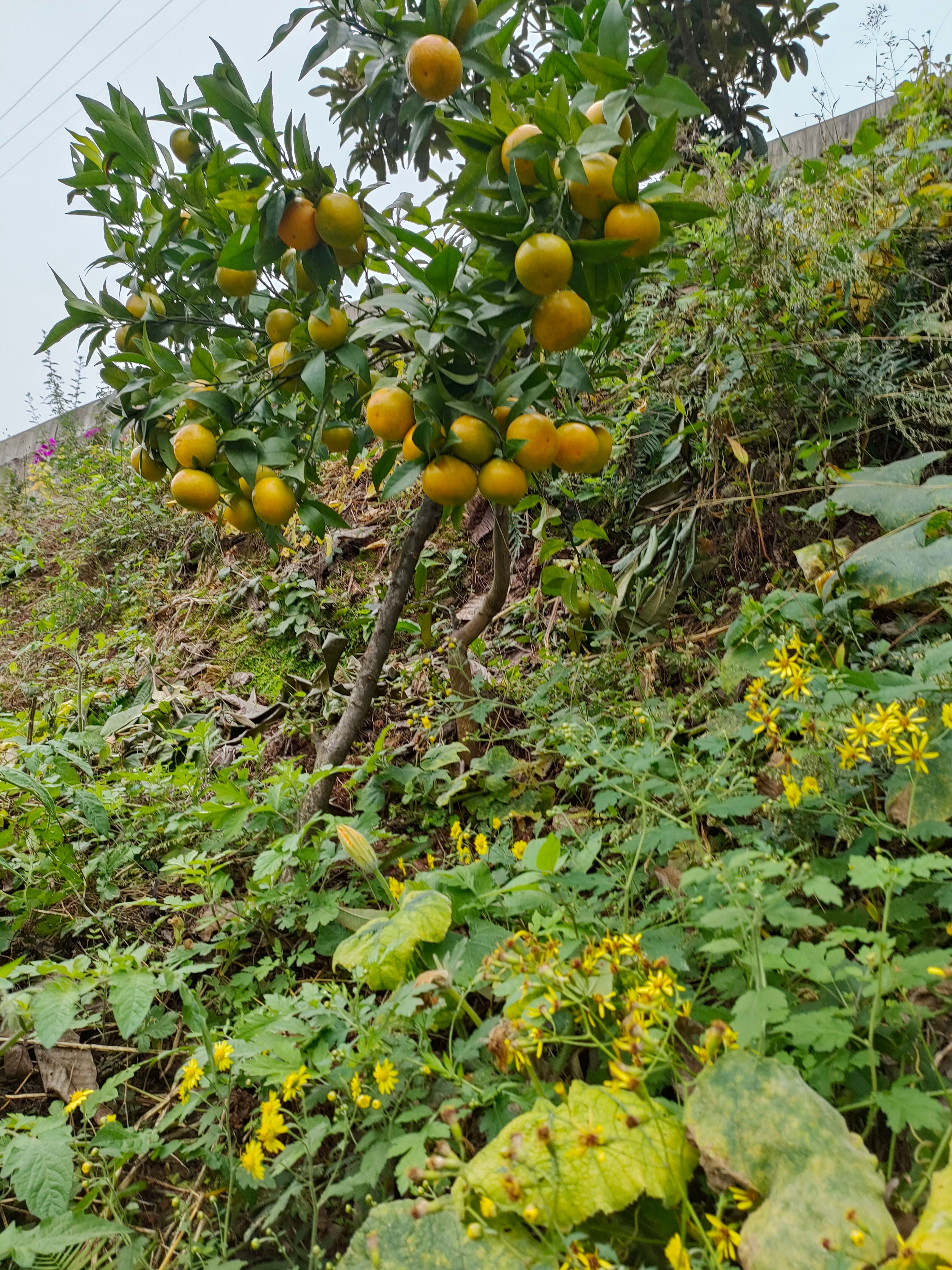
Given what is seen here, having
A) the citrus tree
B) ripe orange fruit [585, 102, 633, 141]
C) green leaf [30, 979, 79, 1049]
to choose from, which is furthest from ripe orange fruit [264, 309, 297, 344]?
green leaf [30, 979, 79, 1049]

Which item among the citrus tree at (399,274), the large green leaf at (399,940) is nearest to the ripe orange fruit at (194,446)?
the citrus tree at (399,274)

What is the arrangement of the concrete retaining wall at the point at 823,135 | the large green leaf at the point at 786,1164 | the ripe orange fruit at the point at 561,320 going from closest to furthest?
the large green leaf at the point at 786,1164
the ripe orange fruit at the point at 561,320
the concrete retaining wall at the point at 823,135

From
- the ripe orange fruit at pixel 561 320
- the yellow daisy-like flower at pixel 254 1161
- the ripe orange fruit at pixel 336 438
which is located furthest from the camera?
the ripe orange fruit at pixel 336 438

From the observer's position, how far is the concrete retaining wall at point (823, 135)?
10.0 feet

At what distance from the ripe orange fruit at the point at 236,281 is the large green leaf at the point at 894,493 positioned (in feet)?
4.36

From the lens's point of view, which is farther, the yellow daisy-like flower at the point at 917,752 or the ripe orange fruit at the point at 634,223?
the ripe orange fruit at the point at 634,223

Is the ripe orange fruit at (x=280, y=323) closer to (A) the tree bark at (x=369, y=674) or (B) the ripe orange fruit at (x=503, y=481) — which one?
(A) the tree bark at (x=369, y=674)

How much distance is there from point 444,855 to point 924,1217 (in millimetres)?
1141

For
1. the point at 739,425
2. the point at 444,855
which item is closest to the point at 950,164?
the point at 739,425

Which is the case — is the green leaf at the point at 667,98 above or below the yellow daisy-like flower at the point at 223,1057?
above

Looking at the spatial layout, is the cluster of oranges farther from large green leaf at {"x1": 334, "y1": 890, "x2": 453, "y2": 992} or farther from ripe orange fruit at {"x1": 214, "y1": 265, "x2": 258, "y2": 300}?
large green leaf at {"x1": 334, "y1": 890, "x2": 453, "y2": 992}

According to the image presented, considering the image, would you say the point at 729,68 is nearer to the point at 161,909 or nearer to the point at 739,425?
the point at 739,425

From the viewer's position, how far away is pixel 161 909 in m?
1.71

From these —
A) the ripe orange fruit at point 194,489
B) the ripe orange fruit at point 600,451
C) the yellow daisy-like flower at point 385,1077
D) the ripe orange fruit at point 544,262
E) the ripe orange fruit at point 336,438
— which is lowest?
the yellow daisy-like flower at point 385,1077
